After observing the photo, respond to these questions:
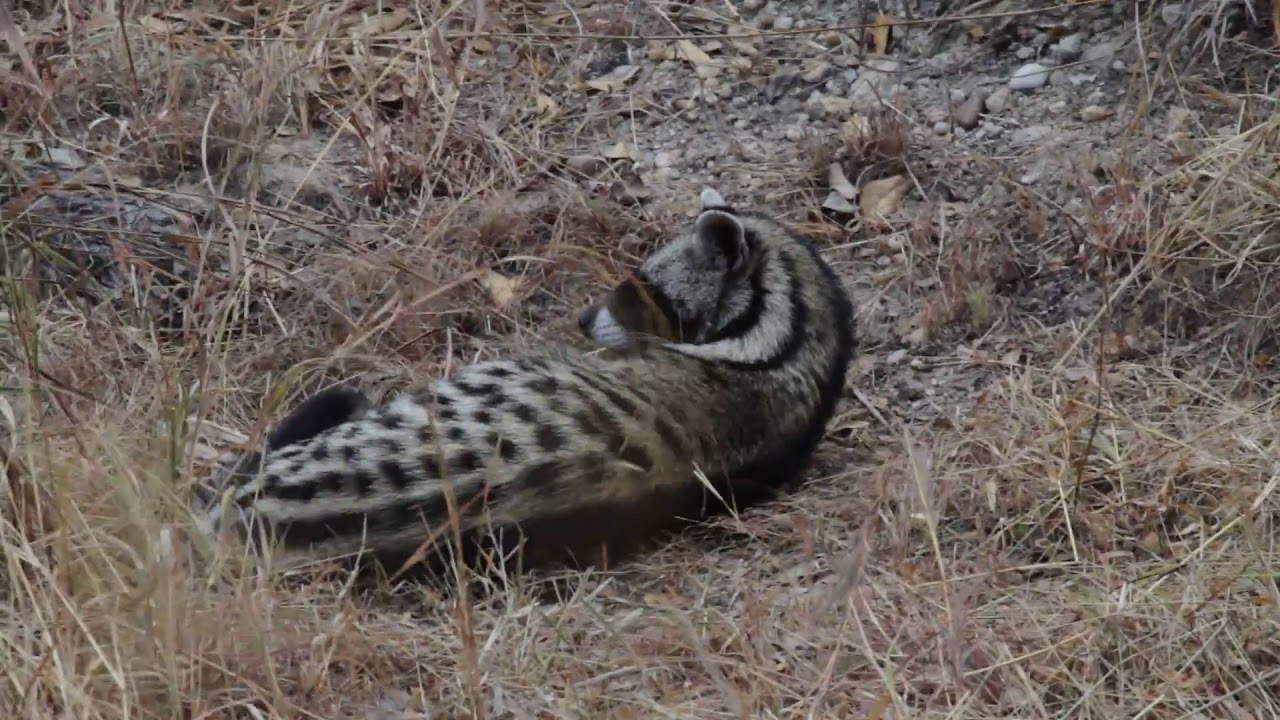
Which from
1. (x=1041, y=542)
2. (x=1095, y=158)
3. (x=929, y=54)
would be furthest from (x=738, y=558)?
(x=929, y=54)

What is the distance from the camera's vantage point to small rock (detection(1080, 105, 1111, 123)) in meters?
6.11

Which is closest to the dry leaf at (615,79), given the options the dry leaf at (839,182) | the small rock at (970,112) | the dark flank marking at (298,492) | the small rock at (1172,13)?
the dry leaf at (839,182)

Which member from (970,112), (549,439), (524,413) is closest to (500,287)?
(524,413)

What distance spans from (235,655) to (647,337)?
220cm

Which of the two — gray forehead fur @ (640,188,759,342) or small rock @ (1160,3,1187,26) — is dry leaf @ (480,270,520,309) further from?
small rock @ (1160,3,1187,26)

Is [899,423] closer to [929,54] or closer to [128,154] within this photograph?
[929,54]

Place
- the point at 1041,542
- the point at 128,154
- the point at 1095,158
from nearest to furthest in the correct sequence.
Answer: the point at 1041,542 → the point at 1095,158 → the point at 128,154

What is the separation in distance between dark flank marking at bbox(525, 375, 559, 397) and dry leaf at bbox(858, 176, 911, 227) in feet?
5.84

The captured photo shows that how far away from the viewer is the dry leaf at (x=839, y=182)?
624 cm

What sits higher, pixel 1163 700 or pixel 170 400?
pixel 170 400

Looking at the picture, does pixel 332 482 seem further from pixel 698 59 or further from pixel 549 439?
pixel 698 59

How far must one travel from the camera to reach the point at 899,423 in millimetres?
5320

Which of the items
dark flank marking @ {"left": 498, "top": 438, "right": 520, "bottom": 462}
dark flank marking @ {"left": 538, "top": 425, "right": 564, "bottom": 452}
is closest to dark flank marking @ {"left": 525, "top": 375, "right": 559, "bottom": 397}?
dark flank marking @ {"left": 538, "top": 425, "right": 564, "bottom": 452}

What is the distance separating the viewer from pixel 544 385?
4.81 m
